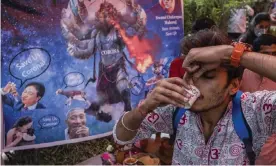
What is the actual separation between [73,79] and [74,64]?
0.13 m

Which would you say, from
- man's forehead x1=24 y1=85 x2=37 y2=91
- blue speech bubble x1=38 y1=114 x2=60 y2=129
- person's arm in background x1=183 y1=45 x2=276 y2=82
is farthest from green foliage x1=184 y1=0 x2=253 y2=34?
person's arm in background x1=183 y1=45 x2=276 y2=82

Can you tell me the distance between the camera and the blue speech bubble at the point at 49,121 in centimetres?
331

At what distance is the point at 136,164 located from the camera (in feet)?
9.05

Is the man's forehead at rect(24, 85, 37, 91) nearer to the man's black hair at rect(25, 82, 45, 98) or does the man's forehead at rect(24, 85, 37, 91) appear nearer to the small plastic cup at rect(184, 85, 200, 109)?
the man's black hair at rect(25, 82, 45, 98)

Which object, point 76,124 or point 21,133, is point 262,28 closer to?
point 76,124

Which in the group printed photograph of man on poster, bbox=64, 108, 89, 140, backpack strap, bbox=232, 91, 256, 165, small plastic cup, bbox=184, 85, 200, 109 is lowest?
printed photograph of man on poster, bbox=64, 108, 89, 140

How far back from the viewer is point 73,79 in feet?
11.3

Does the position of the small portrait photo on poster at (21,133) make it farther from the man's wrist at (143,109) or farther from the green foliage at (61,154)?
the man's wrist at (143,109)

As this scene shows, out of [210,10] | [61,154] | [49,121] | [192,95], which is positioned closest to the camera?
[192,95]

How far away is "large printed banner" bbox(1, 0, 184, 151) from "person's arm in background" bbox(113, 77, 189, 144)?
5.26 ft

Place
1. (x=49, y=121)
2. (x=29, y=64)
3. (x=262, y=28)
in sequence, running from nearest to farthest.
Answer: (x=29, y=64)
(x=49, y=121)
(x=262, y=28)

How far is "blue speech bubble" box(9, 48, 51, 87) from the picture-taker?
3.06 m

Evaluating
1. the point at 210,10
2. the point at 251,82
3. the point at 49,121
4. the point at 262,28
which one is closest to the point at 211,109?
the point at 251,82

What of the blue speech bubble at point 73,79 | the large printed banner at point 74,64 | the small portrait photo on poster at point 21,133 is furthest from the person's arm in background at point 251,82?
the small portrait photo on poster at point 21,133
